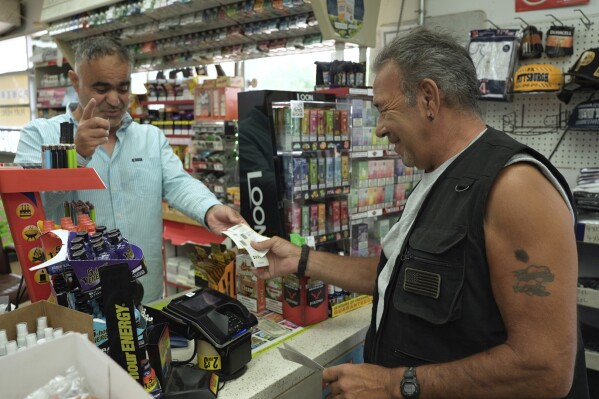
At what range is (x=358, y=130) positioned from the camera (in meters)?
2.63

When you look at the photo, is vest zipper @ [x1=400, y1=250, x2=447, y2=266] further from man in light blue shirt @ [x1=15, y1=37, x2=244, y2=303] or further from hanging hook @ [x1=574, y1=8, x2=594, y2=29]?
hanging hook @ [x1=574, y1=8, x2=594, y2=29]

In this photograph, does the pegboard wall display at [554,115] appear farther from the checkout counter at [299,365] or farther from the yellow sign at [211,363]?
the yellow sign at [211,363]

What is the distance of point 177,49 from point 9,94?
5.82 meters

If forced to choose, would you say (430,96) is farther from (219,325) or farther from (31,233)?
(31,233)

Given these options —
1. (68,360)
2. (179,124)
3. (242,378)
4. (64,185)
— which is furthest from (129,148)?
(179,124)

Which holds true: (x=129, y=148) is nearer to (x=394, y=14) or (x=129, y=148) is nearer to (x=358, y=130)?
(x=358, y=130)

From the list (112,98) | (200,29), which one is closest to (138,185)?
(112,98)

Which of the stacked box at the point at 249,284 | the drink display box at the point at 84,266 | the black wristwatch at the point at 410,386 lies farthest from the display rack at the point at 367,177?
the drink display box at the point at 84,266

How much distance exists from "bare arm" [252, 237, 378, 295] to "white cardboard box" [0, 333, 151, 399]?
1.10 m

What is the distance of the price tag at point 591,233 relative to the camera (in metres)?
2.71

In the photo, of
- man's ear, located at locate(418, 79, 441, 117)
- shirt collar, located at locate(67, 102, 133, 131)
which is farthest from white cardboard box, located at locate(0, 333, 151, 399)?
shirt collar, located at locate(67, 102, 133, 131)

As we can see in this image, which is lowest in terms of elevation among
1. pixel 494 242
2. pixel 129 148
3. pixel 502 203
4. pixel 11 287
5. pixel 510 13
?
pixel 11 287

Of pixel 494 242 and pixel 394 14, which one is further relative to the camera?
pixel 394 14

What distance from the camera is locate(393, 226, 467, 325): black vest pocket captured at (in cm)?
137
